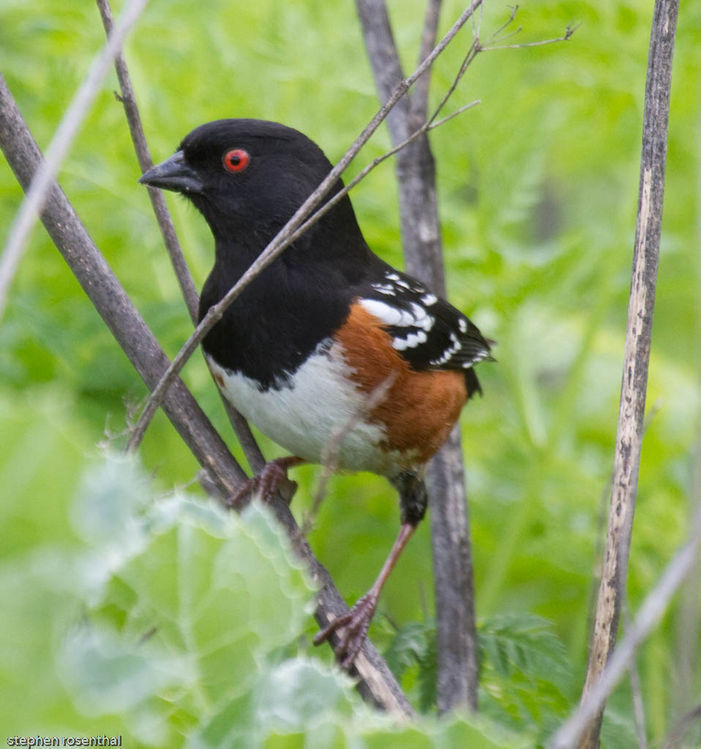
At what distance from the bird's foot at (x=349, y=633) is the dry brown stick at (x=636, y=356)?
323mm

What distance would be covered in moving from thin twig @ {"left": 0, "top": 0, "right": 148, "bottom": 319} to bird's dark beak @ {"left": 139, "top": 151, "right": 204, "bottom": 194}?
3.24ft

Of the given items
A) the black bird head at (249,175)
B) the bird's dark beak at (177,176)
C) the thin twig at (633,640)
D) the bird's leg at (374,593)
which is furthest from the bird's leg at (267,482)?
the thin twig at (633,640)

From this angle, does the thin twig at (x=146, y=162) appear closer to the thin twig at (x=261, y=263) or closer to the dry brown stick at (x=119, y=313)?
the dry brown stick at (x=119, y=313)

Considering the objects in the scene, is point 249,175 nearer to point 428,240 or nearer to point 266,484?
point 428,240

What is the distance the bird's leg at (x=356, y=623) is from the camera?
138 centimetres

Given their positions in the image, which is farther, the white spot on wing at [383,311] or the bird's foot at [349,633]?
the white spot on wing at [383,311]

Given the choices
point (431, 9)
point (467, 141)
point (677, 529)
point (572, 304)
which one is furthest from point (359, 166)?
point (677, 529)

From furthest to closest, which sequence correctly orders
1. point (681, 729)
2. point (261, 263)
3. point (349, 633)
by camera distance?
point (349, 633) → point (261, 263) → point (681, 729)

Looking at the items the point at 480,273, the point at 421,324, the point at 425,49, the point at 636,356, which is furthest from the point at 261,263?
the point at 480,273

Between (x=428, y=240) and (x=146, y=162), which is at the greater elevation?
(x=146, y=162)

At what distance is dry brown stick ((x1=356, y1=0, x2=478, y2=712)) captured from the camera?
210 centimetres

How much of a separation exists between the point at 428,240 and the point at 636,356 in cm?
98

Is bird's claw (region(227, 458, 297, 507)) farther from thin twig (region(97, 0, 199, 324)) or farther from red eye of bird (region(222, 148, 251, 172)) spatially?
red eye of bird (region(222, 148, 251, 172))

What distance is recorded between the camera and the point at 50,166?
0.81m
